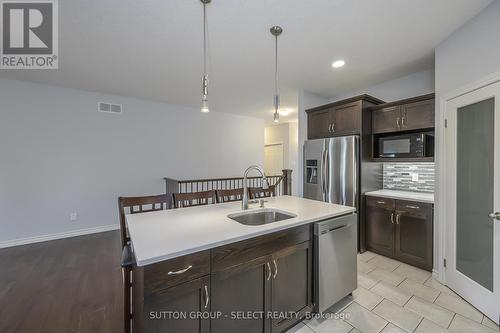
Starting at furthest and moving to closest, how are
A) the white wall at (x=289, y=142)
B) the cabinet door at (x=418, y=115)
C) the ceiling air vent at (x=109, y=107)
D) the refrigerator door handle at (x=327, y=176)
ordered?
the white wall at (x=289, y=142) → the ceiling air vent at (x=109, y=107) → the refrigerator door handle at (x=327, y=176) → the cabinet door at (x=418, y=115)

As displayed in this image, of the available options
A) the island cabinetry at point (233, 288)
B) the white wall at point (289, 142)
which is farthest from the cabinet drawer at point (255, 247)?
the white wall at point (289, 142)

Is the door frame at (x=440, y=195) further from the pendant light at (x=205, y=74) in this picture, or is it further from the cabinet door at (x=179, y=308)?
the cabinet door at (x=179, y=308)

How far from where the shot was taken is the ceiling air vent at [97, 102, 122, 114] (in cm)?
413

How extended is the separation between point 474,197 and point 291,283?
1966mm

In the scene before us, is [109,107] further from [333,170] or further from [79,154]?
[333,170]

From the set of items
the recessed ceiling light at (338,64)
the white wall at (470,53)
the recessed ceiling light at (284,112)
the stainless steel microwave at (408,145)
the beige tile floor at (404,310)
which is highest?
the recessed ceiling light at (338,64)

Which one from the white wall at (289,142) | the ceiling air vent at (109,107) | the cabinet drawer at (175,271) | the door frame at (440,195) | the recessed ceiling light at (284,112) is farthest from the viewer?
the white wall at (289,142)

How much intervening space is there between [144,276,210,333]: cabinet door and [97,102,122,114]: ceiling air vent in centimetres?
424

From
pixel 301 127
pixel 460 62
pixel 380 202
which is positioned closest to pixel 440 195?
pixel 380 202

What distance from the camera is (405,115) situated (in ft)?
9.76

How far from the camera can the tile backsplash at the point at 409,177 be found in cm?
310

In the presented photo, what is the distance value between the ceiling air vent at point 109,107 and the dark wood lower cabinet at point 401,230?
4.83 metres

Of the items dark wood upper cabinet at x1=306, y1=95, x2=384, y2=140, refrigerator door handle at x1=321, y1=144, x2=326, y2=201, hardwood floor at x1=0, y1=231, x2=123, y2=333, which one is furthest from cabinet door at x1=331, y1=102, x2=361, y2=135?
hardwood floor at x1=0, y1=231, x2=123, y2=333

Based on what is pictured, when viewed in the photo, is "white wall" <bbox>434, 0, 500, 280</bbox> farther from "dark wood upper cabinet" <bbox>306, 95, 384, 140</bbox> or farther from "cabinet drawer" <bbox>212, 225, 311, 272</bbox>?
"cabinet drawer" <bbox>212, 225, 311, 272</bbox>
